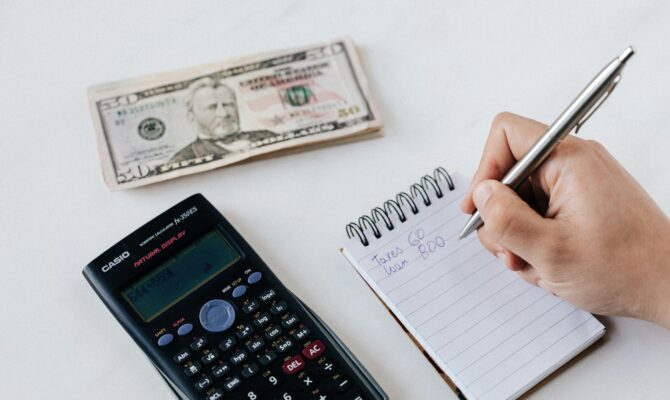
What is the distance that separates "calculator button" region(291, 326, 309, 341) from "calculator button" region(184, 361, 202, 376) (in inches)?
3.2

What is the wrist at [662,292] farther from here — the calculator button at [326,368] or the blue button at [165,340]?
the blue button at [165,340]

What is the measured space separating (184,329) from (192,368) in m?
0.03

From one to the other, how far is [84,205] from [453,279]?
36 centimetres

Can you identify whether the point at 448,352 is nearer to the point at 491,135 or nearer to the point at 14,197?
the point at 491,135

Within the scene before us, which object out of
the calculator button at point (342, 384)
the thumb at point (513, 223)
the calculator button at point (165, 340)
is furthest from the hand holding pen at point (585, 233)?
the calculator button at point (165, 340)

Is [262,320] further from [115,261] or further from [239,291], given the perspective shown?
[115,261]

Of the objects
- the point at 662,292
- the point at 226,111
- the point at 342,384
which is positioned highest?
the point at 226,111

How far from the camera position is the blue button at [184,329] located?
665 millimetres

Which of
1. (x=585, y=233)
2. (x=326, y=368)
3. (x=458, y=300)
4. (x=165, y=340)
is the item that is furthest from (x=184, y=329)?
(x=585, y=233)

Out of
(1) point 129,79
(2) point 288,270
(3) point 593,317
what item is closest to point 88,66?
(1) point 129,79

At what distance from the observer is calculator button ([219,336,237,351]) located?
0.66 m

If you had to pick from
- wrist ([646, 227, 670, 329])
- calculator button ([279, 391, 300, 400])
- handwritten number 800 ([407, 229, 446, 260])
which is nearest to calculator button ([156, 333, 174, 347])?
calculator button ([279, 391, 300, 400])

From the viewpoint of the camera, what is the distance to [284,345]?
26.0 inches

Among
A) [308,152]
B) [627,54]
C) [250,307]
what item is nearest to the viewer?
[627,54]
